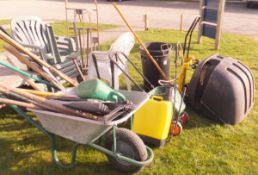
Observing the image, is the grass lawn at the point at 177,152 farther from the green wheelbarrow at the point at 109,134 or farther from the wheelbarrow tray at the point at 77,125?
the wheelbarrow tray at the point at 77,125

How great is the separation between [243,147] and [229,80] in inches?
33.5

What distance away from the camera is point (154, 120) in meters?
3.39

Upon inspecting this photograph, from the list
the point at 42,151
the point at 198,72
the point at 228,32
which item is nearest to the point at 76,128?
the point at 42,151

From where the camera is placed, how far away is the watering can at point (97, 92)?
2.76 m

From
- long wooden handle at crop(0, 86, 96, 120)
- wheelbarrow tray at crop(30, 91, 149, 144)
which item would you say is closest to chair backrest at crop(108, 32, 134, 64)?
wheelbarrow tray at crop(30, 91, 149, 144)

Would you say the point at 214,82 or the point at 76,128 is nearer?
the point at 76,128

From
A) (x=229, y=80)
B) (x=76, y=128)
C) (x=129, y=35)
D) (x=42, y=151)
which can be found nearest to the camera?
(x=76, y=128)

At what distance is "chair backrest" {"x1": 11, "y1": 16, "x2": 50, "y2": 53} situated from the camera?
529 cm

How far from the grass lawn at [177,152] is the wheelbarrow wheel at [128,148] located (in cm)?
14

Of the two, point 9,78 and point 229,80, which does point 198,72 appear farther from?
point 9,78

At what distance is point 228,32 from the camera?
33.9 feet

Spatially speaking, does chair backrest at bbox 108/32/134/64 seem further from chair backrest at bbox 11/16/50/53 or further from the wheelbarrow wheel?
chair backrest at bbox 11/16/50/53

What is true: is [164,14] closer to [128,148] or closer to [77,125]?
[128,148]

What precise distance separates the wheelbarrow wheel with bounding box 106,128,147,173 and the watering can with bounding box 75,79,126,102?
41 centimetres
